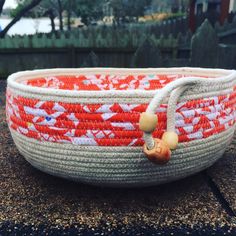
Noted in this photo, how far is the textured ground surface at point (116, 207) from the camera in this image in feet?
3.15

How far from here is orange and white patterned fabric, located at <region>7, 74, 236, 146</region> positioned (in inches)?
38.6

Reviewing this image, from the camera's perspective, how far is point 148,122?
0.89 metres

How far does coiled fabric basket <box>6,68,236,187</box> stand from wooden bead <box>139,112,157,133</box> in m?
0.02

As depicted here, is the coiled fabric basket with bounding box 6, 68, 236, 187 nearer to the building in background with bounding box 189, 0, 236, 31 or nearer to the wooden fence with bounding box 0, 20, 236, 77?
the wooden fence with bounding box 0, 20, 236, 77

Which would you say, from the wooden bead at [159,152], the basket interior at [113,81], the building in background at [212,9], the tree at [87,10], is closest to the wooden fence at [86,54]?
the basket interior at [113,81]

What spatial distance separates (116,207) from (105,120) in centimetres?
26

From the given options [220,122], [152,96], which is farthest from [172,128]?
[220,122]

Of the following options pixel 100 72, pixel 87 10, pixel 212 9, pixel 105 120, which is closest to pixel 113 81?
pixel 100 72

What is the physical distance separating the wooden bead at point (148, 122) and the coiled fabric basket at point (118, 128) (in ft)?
0.06

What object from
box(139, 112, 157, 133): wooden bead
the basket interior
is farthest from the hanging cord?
the basket interior

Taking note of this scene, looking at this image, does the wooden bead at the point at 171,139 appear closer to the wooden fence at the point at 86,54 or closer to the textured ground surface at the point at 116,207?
the textured ground surface at the point at 116,207

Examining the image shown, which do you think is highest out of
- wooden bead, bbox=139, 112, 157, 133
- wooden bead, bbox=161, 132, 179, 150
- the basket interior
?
wooden bead, bbox=139, 112, 157, 133

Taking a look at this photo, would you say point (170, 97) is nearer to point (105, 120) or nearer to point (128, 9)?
point (105, 120)

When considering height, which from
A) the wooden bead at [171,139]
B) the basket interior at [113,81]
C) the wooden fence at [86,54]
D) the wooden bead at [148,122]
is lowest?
the wooden fence at [86,54]
